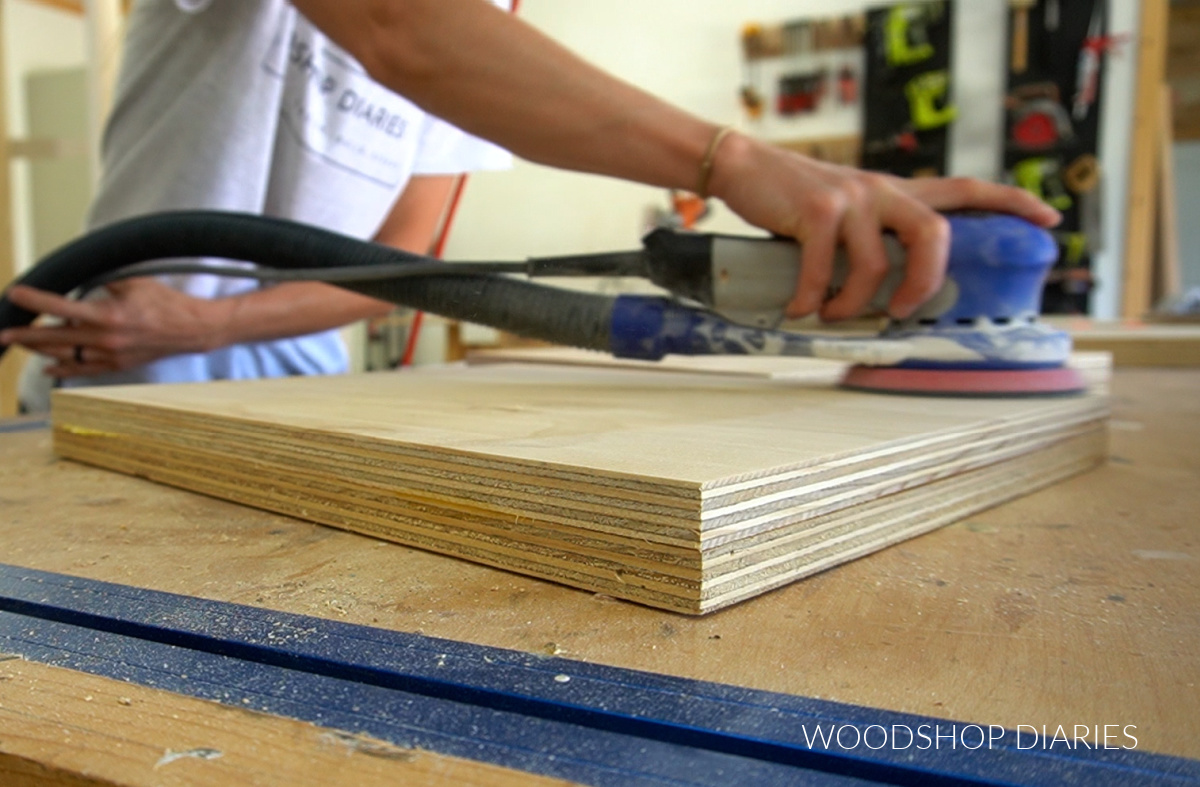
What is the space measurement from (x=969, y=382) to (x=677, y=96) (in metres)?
4.82

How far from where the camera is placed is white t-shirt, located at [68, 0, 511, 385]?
54.1 inches

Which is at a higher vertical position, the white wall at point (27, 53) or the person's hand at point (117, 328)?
the white wall at point (27, 53)

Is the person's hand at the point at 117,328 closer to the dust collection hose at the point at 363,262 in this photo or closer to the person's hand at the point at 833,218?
the dust collection hose at the point at 363,262

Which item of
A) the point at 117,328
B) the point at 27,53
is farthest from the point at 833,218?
the point at 27,53

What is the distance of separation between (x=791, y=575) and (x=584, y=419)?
0.24 meters

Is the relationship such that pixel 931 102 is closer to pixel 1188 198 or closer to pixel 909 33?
pixel 909 33

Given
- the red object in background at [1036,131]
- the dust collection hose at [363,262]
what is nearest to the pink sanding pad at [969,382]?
the dust collection hose at [363,262]

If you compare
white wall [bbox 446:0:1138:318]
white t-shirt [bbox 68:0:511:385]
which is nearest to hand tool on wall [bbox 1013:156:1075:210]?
white wall [bbox 446:0:1138:318]

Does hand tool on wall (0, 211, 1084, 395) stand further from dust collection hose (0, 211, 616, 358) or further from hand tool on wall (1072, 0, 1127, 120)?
hand tool on wall (1072, 0, 1127, 120)

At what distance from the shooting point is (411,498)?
0.62m

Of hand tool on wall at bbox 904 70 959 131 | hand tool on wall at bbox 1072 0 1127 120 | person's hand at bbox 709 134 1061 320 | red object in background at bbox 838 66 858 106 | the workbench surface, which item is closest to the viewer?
the workbench surface

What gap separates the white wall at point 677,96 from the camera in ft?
14.6

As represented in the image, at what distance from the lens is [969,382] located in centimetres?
100

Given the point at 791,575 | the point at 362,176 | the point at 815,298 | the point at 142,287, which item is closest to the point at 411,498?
the point at 791,575
